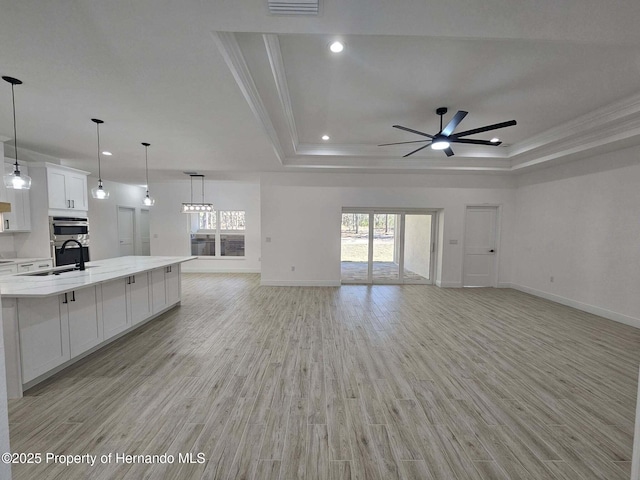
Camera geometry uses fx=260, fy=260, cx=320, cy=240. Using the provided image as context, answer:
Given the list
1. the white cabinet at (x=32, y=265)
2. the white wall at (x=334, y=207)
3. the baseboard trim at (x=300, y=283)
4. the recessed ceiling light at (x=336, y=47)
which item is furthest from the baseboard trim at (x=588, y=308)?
the white cabinet at (x=32, y=265)

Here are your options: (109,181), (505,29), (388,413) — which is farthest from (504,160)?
(109,181)

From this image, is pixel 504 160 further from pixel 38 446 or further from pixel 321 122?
pixel 38 446

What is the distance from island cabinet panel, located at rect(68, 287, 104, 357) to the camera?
8.76ft

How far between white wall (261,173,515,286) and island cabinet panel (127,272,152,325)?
284 cm

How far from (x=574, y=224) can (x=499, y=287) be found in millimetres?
2145

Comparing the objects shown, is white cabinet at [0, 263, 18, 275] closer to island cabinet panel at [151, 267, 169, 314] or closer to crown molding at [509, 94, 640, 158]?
island cabinet panel at [151, 267, 169, 314]

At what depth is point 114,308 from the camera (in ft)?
10.6

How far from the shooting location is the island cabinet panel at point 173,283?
4.41 meters

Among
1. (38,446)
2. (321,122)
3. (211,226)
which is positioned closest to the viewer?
(38,446)

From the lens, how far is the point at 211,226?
828 cm

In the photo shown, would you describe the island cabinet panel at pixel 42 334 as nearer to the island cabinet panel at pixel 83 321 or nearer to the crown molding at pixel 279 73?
the island cabinet panel at pixel 83 321

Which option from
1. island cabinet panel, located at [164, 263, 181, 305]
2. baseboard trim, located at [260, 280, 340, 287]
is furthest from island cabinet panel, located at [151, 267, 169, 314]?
baseboard trim, located at [260, 280, 340, 287]

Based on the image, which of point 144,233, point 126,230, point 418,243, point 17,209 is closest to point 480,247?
point 418,243

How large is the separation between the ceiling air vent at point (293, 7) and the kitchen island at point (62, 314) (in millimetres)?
2841
